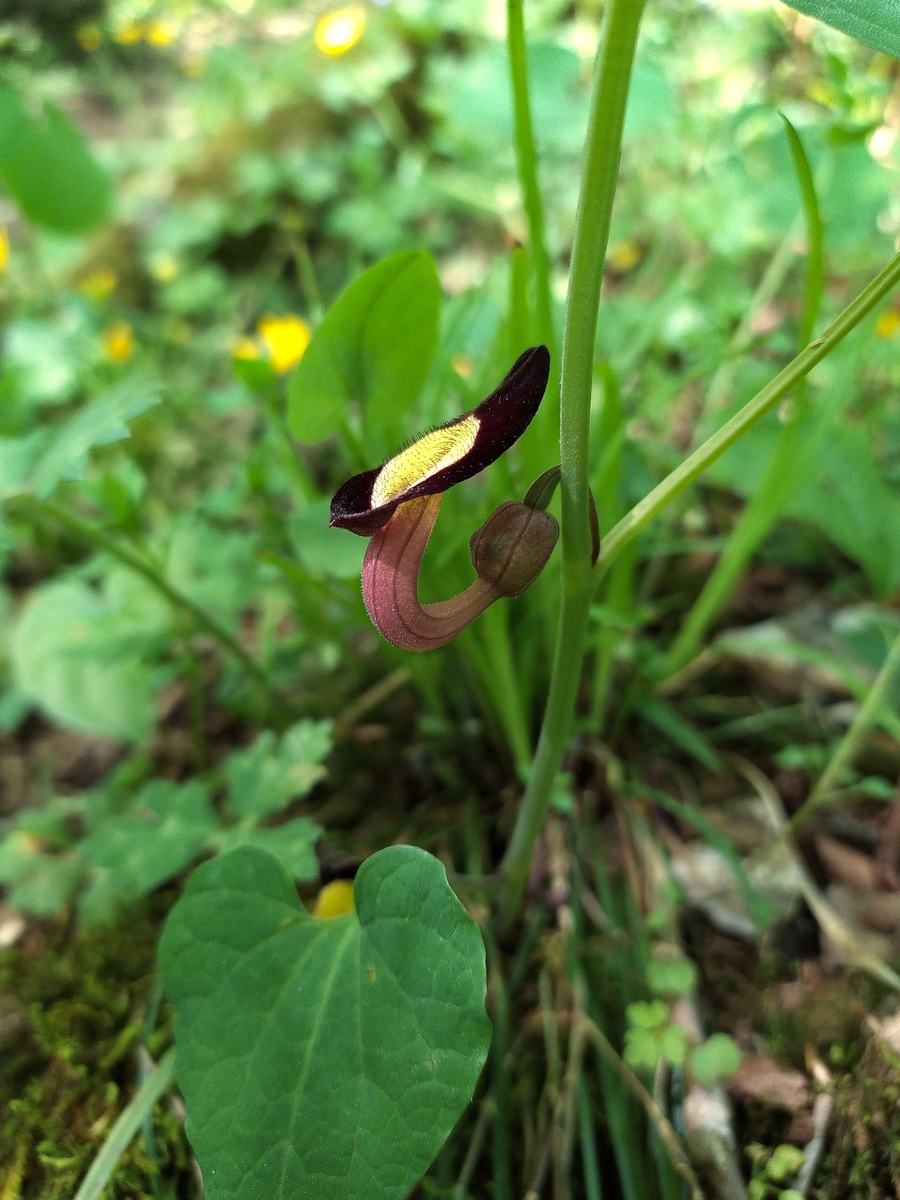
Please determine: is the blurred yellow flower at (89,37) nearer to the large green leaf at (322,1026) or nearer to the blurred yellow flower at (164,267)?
the blurred yellow flower at (164,267)

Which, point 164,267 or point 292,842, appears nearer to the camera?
point 292,842

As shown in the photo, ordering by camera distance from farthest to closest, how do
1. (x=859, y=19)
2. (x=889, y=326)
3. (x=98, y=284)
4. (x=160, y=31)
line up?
1. (x=160, y=31)
2. (x=98, y=284)
3. (x=889, y=326)
4. (x=859, y=19)

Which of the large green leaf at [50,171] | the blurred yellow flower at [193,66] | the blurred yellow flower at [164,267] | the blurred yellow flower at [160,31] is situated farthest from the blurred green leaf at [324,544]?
the blurred yellow flower at [193,66]

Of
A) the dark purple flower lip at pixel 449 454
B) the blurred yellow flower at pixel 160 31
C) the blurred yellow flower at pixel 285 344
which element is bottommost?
the dark purple flower lip at pixel 449 454

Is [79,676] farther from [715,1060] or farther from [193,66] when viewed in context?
[193,66]

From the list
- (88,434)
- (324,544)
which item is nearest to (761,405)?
(324,544)

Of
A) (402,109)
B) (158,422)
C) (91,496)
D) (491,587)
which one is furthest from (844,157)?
(402,109)

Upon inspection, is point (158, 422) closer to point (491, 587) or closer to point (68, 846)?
point (68, 846)

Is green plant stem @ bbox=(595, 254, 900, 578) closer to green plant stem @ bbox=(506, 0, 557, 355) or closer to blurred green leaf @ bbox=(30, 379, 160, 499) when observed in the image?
green plant stem @ bbox=(506, 0, 557, 355)
